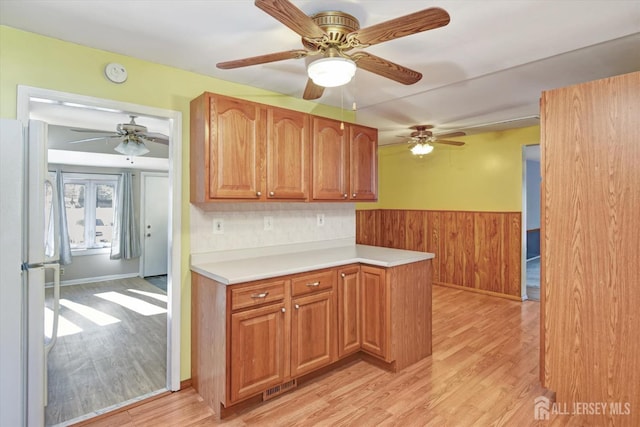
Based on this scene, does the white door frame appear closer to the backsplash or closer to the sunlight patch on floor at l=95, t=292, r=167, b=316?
the backsplash

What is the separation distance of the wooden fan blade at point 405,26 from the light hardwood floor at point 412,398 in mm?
2164

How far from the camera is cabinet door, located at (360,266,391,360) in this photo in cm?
257

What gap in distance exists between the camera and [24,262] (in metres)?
1.74

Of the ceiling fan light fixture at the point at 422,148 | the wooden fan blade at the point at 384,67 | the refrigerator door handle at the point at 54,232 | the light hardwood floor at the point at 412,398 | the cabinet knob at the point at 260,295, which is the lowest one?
the light hardwood floor at the point at 412,398

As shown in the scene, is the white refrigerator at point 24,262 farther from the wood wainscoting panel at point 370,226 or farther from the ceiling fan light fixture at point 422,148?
the wood wainscoting panel at point 370,226

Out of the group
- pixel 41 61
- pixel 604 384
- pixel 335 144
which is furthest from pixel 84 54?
pixel 604 384

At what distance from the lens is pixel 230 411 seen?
2.10m

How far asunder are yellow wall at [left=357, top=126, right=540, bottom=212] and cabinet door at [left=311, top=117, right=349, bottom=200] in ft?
9.50

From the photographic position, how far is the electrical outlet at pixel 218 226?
2.58 meters

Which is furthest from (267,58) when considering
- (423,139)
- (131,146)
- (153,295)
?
(153,295)

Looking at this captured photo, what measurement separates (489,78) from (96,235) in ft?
22.0

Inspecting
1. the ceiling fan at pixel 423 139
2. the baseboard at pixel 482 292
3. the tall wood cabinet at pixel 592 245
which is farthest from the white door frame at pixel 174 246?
the baseboard at pixel 482 292

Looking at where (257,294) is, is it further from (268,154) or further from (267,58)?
(267,58)

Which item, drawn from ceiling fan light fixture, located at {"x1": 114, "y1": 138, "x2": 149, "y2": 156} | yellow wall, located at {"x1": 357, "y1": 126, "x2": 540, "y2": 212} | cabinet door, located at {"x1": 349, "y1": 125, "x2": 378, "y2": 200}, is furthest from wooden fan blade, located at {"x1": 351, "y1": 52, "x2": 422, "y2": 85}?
yellow wall, located at {"x1": 357, "y1": 126, "x2": 540, "y2": 212}
